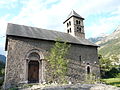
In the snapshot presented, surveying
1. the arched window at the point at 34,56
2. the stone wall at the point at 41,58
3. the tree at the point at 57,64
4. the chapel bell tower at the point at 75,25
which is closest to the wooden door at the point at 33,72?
the arched window at the point at 34,56

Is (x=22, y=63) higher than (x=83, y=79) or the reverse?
higher

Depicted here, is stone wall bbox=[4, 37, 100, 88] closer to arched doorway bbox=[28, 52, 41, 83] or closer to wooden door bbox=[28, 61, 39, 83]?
arched doorway bbox=[28, 52, 41, 83]

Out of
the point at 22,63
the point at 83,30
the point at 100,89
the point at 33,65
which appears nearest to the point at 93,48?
the point at 83,30

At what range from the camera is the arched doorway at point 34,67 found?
15.3 m

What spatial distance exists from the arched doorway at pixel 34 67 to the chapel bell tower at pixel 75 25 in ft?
31.1

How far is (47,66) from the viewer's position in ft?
52.0

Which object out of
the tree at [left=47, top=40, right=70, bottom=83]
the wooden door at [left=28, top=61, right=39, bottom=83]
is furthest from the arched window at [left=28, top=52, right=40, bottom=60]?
the tree at [left=47, top=40, right=70, bottom=83]

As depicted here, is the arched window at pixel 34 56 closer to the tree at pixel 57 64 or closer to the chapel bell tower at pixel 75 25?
the tree at pixel 57 64

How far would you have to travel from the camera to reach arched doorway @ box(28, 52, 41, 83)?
1528 centimetres

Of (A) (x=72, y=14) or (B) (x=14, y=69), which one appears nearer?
(B) (x=14, y=69)

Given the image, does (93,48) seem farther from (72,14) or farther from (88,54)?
(72,14)

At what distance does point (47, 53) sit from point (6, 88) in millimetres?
6209

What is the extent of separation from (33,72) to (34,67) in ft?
2.05

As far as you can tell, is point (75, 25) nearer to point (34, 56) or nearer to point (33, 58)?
point (34, 56)
